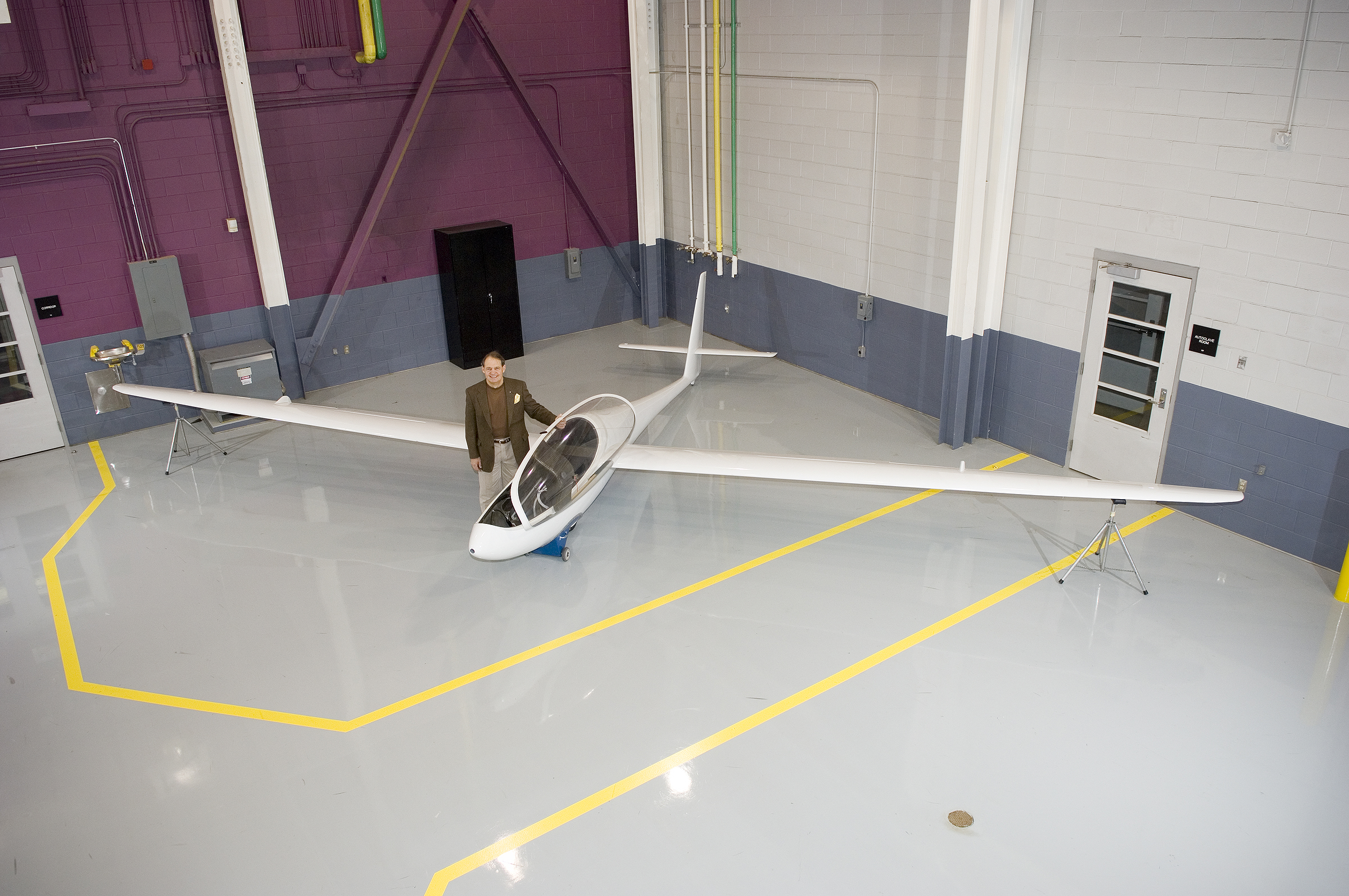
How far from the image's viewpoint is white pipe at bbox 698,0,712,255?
12.9 metres

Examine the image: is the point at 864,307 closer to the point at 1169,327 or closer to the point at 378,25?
the point at 1169,327

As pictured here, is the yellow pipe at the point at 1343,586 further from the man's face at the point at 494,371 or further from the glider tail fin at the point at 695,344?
the man's face at the point at 494,371

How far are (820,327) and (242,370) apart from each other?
7.73m

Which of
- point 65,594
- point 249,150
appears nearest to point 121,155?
point 249,150

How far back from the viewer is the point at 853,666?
701cm

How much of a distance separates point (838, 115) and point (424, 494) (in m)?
6.94

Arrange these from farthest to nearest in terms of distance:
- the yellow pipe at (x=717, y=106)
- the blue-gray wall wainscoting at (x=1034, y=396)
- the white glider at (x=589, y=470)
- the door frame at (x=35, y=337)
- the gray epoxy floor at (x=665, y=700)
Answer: the yellow pipe at (x=717, y=106)
the door frame at (x=35, y=337)
the blue-gray wall wainscoting at (x=1034, y=396)
the white glider at (x=589, y=470)
the gray epoxy floor at (x=665, y=700)

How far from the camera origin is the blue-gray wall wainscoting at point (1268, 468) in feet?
26.0

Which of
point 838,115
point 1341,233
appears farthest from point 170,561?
point 1341,233

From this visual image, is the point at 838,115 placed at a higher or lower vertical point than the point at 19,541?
higher

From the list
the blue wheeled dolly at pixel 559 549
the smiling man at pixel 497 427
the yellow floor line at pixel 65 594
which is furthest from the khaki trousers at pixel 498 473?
the yellow floor line at pixel 65 594

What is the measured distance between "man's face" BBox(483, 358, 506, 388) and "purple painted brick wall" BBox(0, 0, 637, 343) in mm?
5967

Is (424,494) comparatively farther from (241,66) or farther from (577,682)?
(241,66)

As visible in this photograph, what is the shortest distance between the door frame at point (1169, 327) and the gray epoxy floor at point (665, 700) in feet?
3.00
